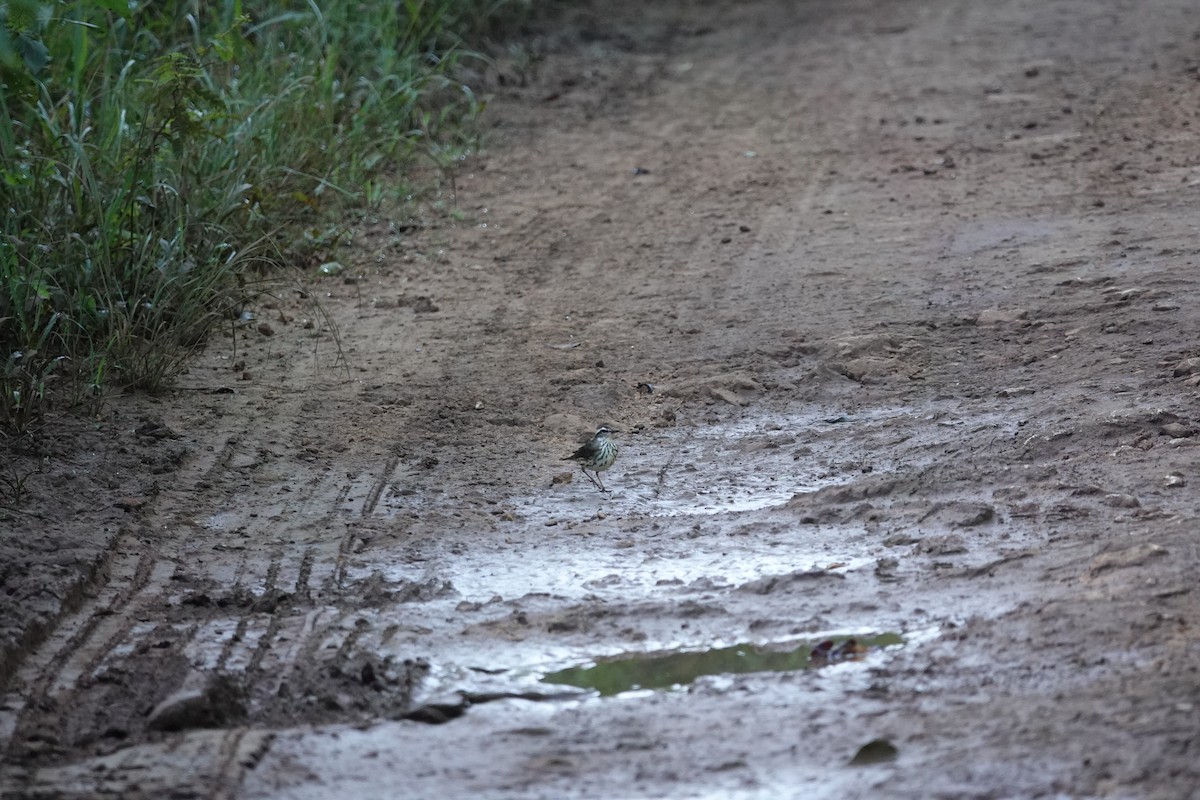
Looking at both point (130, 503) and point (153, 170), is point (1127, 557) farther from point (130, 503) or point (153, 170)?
point (153, 170)

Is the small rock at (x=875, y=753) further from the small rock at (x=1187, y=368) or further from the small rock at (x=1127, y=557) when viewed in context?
the small rock at (x=1187, y=368)

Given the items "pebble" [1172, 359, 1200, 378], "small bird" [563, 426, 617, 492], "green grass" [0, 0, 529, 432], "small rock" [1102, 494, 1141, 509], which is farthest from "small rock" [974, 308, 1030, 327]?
"green grass" [0, 0, 529, 432]

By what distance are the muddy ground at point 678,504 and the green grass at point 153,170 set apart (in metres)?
0.25

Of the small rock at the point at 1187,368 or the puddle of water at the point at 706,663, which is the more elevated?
the small rock at the point at 1187,368

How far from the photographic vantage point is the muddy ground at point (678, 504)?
8.57ft

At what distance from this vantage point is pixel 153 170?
198 inches

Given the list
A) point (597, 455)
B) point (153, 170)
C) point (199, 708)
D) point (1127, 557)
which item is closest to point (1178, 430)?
point (1127, 557)

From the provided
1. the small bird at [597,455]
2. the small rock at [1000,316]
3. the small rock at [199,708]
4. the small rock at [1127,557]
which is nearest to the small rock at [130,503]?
the small rock at [199,708]

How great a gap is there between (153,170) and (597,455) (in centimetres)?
225

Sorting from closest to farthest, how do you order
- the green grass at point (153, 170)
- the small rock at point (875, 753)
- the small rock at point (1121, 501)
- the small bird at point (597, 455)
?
the small rock at point (875, 753) → the small rock at point (1121, 501) → the small bird at point (597, 455) → the green grass at point (153, 170)

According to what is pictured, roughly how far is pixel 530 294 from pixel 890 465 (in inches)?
78.9

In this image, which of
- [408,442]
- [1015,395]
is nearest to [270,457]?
[408,442]

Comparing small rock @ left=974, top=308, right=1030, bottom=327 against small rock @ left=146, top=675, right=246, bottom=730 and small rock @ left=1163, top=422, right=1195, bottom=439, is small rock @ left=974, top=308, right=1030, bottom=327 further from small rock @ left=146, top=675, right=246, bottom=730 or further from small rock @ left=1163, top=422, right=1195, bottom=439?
small rock @ left=146, top=675, right=246, bottom=730

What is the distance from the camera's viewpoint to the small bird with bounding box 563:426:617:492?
3.86 meters
